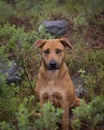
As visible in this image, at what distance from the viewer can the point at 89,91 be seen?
24.6 ft

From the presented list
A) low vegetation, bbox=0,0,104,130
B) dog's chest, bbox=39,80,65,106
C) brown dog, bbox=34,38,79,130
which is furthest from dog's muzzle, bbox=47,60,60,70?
low vegetation, bbox=0,0,104,130

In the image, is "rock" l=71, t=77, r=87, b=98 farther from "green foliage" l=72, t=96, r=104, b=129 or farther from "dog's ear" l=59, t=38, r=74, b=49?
"green foliage" l=72, t=96, r=104, b=129

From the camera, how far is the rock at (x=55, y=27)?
10.8 m

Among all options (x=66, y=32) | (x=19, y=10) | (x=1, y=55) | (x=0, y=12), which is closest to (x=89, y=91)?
(x=1, y=55)

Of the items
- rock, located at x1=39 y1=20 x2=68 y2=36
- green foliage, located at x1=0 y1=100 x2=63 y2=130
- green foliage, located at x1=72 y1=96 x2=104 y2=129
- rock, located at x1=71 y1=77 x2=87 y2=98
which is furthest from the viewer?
rock, located at x1=39 y1=20 x2=68 y2=36

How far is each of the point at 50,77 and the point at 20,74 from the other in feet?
4.96

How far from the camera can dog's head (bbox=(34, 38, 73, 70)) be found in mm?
6141

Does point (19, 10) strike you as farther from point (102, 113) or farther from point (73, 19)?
point (102, 113)

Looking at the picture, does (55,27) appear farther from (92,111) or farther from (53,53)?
(92,111)

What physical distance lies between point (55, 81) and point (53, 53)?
46 cm

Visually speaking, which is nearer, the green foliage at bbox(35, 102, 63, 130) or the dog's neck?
the green foliage at bbox(35, 102, 63, 130)

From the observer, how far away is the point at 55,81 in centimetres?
631

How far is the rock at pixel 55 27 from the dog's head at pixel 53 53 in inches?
170

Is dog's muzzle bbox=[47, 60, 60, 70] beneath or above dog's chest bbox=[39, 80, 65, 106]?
above
